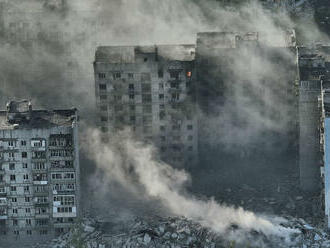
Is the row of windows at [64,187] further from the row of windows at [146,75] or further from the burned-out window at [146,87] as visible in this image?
the burned-out window at [146,87]

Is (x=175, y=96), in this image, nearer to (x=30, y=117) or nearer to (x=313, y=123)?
(x=313, y=123)

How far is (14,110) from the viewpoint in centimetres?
16125

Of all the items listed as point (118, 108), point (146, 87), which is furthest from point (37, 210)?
point (146, 87)

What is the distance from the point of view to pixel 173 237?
Result: 158 metres

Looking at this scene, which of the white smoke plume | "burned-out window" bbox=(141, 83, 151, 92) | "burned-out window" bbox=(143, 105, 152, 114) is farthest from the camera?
"burned-out window" bbox=(143, 105, 152, 114)

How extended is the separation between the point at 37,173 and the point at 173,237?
17070 mm

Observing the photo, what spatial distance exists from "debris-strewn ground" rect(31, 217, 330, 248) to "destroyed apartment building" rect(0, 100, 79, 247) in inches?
96.1

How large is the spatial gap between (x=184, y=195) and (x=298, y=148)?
17791mm

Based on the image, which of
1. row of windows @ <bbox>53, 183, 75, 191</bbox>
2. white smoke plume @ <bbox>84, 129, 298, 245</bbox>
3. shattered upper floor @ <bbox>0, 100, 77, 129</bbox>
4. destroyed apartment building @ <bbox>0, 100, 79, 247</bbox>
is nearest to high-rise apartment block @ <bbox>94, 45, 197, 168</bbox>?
white smoke plume @ <bbox>84, 129, 298, 245</bbox>

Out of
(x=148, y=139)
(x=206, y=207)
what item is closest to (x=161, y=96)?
(x=148, y=139)

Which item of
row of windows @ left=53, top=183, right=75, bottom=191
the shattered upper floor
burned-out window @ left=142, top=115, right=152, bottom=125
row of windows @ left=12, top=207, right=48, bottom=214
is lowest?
row of windows @ left=12, top=207, right=48, bottom=214

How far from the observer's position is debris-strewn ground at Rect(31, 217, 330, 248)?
158 meters

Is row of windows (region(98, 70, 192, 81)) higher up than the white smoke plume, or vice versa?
row of windows (region(98, 70, 192, 81))

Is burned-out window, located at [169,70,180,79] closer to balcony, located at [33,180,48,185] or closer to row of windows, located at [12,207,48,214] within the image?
balcony, located at [33,180,48,185]
